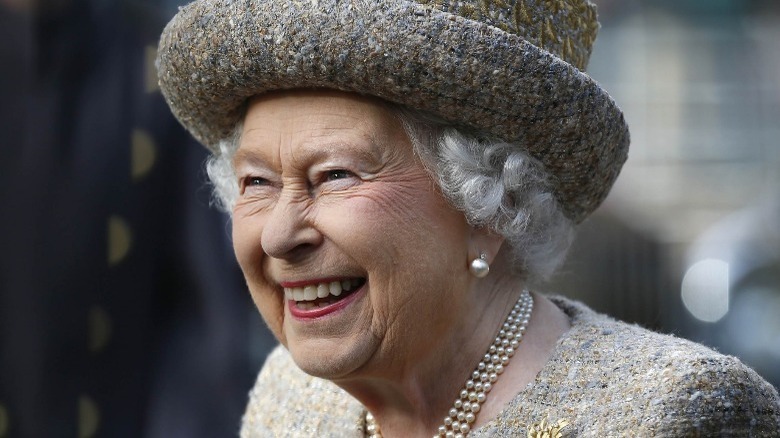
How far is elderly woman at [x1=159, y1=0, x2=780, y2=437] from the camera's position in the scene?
6.88 feet

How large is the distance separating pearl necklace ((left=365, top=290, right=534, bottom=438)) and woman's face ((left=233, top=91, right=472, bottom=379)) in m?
0.16

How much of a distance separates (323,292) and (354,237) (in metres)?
0.16

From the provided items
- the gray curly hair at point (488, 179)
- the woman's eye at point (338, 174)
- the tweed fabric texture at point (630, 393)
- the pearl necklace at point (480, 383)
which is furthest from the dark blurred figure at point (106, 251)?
the woman's eye at point (338, 174)

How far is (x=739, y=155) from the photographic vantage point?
10.5m

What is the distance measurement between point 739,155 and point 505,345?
8.68 meters

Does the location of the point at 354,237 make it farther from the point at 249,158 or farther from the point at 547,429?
the point at 547,429

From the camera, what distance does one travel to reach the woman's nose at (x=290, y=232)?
2.23 metres

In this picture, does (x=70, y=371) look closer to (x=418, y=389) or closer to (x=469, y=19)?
(x=418, y=389)

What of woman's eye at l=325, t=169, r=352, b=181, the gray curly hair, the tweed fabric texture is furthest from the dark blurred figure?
woman's eye at l=325, t=169, r=352, b=181

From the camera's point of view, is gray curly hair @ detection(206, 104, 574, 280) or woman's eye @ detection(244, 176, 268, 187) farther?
woman's eye @ detection(244, 176, 268, 187)

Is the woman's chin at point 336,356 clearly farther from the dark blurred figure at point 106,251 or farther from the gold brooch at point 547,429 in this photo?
the dark blurred figure at point 106,251

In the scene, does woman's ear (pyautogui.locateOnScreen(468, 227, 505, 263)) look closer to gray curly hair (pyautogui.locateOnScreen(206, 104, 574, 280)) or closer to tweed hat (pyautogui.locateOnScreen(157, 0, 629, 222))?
gray curly hair (pyautogui.locateOnScreen(206, 104, 574, 280))

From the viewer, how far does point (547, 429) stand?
2.21 metres

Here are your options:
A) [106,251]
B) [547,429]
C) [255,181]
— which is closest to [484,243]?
[547,429]
